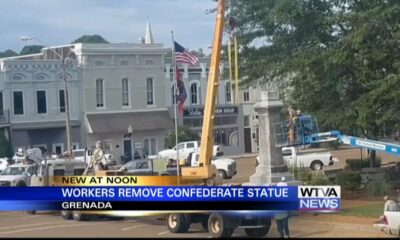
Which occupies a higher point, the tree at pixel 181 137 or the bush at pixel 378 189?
the tree at pixel 181 137

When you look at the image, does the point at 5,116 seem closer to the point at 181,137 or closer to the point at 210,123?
the point at 181,137

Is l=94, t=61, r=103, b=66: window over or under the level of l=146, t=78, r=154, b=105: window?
over

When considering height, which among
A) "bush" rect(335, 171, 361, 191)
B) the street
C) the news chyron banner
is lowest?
the street

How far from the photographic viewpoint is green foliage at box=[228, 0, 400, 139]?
26234 mm

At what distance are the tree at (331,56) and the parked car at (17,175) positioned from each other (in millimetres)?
11002

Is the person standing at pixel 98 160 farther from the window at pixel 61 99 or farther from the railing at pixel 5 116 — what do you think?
the window at pixel 61 99

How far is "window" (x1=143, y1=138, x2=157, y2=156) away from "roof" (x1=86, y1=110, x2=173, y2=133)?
3.73 feet

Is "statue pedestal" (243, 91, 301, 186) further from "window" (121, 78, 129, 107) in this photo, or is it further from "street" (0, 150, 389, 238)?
"window" (121, 78, 129, 107)

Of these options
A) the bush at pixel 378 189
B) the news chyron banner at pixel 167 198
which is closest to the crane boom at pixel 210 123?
the news chyron banner at pixel 167 198

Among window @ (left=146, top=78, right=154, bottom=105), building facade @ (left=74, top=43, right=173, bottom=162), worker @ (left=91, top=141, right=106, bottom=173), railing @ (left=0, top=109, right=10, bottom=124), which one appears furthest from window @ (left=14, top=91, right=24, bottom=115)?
worker @ (left=91, top=141, right=106, bottom=173)

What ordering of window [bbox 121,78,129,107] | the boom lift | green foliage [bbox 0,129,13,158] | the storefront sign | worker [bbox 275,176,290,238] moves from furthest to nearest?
the storefront sign, window [bbox 121,78,129,107], green foliage [bbox 0,129,13,158], the boom lift, worker [bbox 275,176,290,238]

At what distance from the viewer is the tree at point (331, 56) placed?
86.1 feet

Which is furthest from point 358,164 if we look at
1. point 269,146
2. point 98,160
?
point 98,160

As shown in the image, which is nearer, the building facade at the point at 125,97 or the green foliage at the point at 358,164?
the green foliage at the point at 358,164
